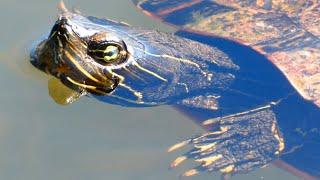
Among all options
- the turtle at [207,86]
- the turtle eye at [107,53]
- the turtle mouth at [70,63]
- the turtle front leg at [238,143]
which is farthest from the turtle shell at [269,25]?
the turtle mouth at [70,63]

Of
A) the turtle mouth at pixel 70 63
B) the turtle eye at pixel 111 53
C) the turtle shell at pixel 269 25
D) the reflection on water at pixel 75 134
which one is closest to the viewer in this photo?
the turtle mouth at pixel 70 63

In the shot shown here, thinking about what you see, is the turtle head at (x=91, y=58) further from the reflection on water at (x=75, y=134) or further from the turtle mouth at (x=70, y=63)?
the reflection on water at (x=75, y=134)

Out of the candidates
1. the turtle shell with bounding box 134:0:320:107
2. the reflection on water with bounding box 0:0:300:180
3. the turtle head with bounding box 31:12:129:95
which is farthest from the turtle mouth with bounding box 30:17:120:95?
the turtle shell with bounding box 134:0:320:107

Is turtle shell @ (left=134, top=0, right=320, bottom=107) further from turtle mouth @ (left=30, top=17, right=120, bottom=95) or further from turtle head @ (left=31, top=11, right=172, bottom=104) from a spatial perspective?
turtle mouth @ (left=30, top=17, right=120, bottom=95)

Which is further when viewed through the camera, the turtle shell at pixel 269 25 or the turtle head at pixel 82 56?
the turtle shell at pixel 269 25

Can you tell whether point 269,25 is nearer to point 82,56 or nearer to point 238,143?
point 238,143

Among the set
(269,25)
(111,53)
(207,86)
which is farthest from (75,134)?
(269,25)

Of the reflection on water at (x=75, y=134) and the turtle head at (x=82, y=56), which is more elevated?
the turtle head at (x=82, y=56)
